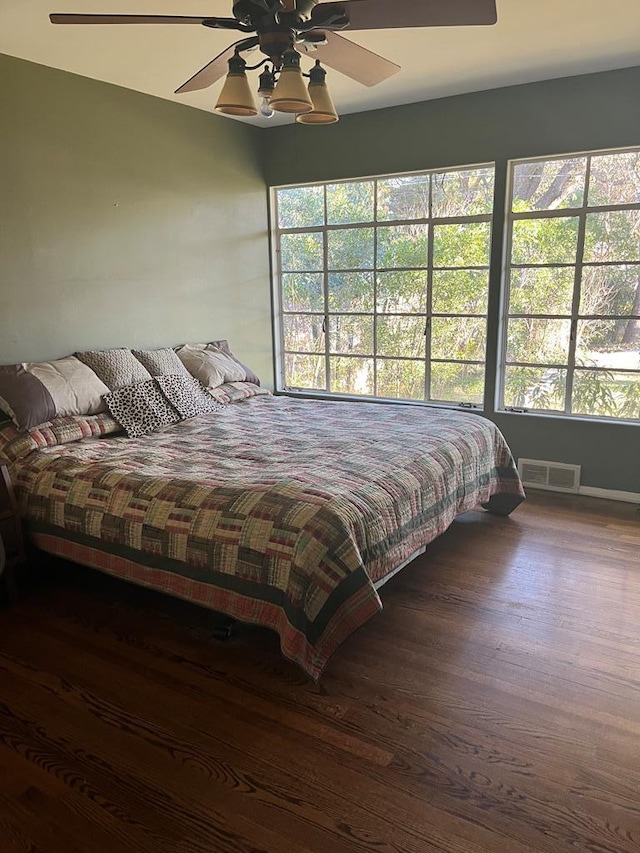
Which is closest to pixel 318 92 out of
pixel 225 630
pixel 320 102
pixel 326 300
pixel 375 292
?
pixel 320 102

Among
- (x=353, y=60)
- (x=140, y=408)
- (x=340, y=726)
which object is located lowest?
(x=340, y=726)

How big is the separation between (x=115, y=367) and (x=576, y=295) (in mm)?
3079

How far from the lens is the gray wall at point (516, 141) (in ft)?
12.5

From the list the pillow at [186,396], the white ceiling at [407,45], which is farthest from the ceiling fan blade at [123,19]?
the pillow at [186,396]

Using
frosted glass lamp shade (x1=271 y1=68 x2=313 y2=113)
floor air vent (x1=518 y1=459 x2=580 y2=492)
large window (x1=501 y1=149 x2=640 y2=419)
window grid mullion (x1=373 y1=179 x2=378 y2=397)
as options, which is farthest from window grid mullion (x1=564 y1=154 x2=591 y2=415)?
frosted glass lamp shade (x1=271 y1=68 x2=313 y2=113)

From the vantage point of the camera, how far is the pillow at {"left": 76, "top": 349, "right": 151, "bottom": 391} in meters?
3.66

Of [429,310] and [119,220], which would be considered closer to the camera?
[119,220]

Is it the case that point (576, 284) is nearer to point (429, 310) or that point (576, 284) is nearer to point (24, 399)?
point (429, 310)

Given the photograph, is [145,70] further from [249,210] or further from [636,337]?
[636,337]

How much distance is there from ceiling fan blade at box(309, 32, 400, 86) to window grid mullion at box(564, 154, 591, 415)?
202 centimetres

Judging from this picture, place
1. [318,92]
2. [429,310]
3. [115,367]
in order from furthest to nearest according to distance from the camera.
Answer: [429,310]
[115,367]
[318,92]

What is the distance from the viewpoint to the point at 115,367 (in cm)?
371

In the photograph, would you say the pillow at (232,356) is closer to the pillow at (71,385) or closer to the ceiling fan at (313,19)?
the pillow at (71,385)

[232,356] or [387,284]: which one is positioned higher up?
[387,284]
